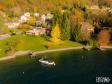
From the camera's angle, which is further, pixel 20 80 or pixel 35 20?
pixel 35 20

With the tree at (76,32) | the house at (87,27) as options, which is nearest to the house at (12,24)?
the house at (87,27)

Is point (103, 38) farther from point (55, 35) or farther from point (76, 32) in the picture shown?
point (55, 35)

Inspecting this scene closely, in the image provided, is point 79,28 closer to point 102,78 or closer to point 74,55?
point 74,55

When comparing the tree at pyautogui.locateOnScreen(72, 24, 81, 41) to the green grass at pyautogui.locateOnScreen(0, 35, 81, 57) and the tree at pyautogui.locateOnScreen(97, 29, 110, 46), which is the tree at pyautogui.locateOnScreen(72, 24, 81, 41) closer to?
the green grass at pyautogui.locateOnScreen(0, 35, 81, 57)

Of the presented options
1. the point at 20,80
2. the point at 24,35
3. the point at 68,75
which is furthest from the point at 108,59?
the point at 24,35

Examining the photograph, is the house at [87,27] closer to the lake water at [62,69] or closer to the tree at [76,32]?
the tree at [76,32]

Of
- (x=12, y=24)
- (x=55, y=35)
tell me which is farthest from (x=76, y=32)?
(x=12, y=24)
